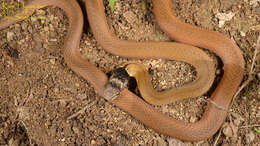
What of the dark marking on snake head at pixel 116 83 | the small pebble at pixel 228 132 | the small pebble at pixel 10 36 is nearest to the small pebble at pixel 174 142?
the small pebble at pixel 228 132

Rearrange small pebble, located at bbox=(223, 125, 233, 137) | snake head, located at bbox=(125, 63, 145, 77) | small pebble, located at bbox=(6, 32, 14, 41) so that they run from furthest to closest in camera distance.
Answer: small pebble, located at bbox=(6, 32, 14, 41) < snake head, located at bbox=(125, 63, 145, 77) < small pebble, located at bbox=(223, 125, 233, 137)

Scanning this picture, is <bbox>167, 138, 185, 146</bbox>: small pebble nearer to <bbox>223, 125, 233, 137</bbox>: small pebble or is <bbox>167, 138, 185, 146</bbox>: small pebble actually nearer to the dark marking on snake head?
<bbox>223, 125, 233, 137</bbox>: small pebble

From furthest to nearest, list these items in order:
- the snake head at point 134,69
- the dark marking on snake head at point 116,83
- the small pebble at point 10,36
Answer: the small pebble at point 10,36 < the snake head at point 134,69 < the dark marking on snake head at point 116,83

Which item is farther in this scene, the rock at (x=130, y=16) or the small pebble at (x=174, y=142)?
the rock at (x=130, y=16)

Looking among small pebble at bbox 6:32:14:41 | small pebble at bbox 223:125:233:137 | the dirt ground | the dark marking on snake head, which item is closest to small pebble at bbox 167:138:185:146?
the dirt ground

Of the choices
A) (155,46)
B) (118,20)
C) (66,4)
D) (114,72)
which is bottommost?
(114,72)

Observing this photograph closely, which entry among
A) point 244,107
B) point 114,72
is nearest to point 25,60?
point 114,72

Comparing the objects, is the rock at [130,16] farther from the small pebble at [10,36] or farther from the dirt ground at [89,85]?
the small pebble at [10,36]

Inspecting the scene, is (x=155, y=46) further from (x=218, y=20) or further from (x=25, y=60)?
(x=25, y=60)
